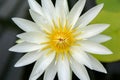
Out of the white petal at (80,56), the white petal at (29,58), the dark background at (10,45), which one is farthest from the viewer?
the dark background at (10,45)

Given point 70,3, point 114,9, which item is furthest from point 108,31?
point 70,3

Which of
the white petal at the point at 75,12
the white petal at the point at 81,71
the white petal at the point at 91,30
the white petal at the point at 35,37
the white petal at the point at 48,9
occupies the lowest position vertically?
the white petal at the point at 81,71

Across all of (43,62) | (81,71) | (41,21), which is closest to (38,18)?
(41,21)

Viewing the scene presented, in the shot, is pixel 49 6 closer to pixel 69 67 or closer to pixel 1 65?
pixel 69 67

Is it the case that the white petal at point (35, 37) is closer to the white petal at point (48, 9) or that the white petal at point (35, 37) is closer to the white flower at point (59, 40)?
the white flower at point (59, 40)

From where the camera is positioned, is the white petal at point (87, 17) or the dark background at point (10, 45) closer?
the white petal at point (87, 17)

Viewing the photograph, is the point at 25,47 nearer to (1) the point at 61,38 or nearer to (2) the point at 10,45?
(1) the point at 61,38

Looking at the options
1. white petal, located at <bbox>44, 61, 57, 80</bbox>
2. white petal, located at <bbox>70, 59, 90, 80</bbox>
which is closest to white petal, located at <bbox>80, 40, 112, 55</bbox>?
white petal, located at <bbox>70, 59, 90, 80</bbox>

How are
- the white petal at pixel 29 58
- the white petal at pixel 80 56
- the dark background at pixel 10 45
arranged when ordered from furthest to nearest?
the dark background at pixel 10 45, the white petal at pixel 29 58, the white petal at pixel 80 56

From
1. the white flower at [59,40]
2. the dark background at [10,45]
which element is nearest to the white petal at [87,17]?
the white flower at [59,40]
